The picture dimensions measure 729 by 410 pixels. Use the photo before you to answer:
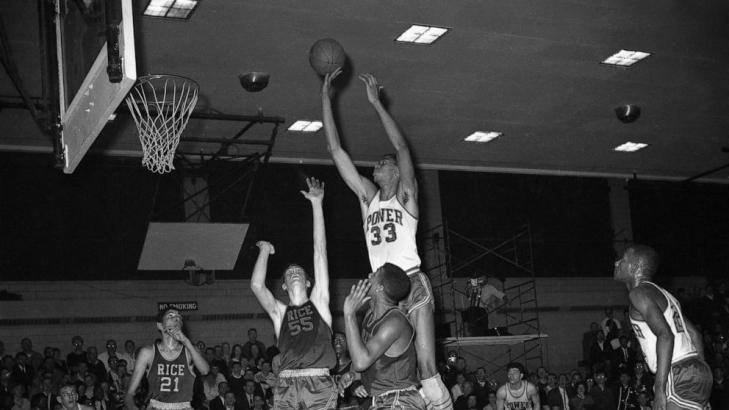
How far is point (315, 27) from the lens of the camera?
13648 millimetres

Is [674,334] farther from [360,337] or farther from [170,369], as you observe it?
[170,369]

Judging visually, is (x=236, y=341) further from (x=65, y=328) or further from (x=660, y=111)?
(x=660, y=111)

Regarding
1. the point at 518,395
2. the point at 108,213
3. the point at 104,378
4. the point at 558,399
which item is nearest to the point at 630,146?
the point at 558,399

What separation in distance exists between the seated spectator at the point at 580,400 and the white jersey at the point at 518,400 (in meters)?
3.23

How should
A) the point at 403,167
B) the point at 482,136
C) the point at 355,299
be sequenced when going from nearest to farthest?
the point at 355,299
the point at 403,167
the point at 482,136

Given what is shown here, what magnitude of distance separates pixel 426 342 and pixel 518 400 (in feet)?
28.6

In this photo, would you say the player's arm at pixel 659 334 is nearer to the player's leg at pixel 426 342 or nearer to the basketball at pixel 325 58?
the player's leg at pixel 426 342

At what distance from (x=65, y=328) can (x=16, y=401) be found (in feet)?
15.1

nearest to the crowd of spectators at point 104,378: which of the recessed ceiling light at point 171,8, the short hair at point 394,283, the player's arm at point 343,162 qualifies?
the recessed ceiling light at point 171,8

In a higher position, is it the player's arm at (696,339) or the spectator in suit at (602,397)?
the player's arm at (696,339)

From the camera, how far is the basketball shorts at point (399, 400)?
6898 mm

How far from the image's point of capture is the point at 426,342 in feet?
27.1

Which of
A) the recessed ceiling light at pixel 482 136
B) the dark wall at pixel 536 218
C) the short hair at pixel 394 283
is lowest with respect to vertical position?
the short hair at pixel 394 283

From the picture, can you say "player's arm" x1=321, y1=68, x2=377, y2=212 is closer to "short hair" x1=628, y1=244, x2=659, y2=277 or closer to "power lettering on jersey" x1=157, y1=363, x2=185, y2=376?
"short hair" x1=628, y1=244, x2=659, y2=277
